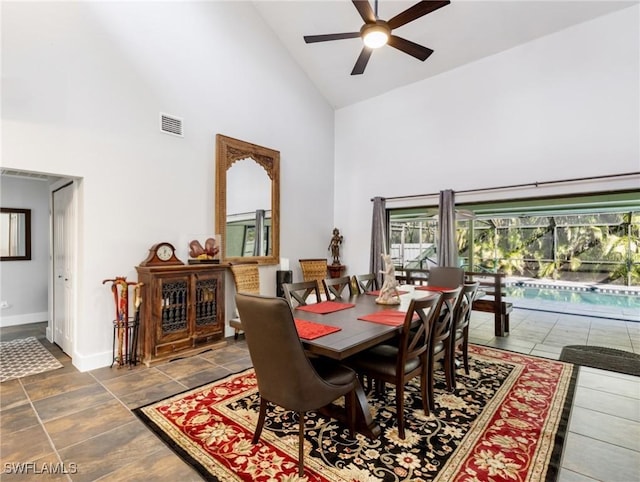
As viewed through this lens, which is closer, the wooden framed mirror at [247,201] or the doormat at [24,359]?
the doormat at [24,359]

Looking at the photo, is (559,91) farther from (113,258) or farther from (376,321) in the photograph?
(113,258)

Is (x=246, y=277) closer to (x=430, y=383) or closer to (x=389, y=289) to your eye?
(x=389, y=289)

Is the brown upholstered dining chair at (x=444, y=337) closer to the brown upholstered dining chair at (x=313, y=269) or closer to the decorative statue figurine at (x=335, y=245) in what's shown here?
the brown upholstered dining chair at (x=313, y=269)

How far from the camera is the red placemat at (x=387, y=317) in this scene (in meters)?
2.31

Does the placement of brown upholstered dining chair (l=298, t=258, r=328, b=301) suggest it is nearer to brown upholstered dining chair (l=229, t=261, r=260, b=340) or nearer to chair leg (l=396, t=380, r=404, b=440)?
brown upholstered dining chair (l=229, t=261, r=260, b=340)

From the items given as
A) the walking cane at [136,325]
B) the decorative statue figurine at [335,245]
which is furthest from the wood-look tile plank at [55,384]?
the decorative statue figurine at [335,245]

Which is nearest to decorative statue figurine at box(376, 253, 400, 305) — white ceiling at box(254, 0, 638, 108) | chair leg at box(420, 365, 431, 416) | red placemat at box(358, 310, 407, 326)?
red placemat at box(358, 310, 407, 326)

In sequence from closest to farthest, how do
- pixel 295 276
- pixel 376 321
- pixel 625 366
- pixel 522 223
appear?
pixel 376 321 < pixel 625 366 < pixel 295 276 < pixel 522 223

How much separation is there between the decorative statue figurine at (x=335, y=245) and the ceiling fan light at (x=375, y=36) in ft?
11.8

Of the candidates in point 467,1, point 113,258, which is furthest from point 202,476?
point 467,1

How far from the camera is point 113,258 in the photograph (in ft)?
11.7

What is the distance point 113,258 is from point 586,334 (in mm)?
6360

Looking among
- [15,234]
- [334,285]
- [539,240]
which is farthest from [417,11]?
[539,240]

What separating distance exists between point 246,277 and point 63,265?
214 centimetres
